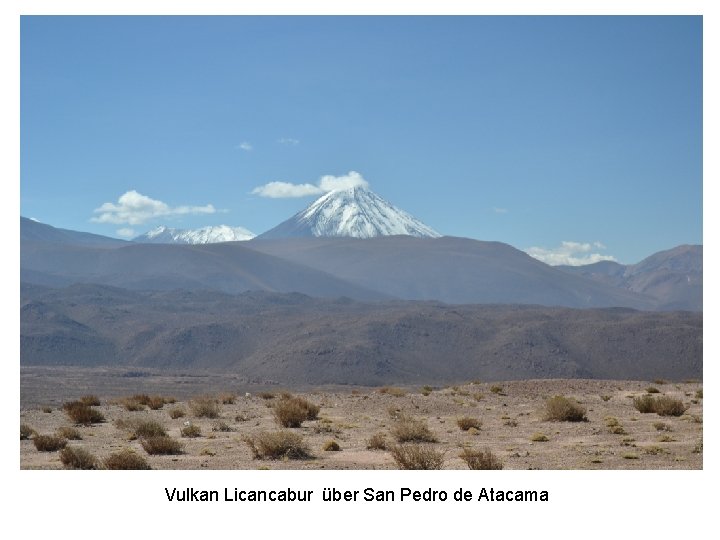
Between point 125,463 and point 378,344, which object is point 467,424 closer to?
point 125,463

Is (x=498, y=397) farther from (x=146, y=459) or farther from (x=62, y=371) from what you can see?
(x=62, y=371)

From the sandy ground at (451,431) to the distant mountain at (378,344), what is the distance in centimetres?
6027

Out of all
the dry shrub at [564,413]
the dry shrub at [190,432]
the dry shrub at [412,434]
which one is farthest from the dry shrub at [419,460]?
the dry shrub at [564,413]

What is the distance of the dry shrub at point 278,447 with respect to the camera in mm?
19844

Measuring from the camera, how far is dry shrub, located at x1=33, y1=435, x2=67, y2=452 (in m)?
21.5

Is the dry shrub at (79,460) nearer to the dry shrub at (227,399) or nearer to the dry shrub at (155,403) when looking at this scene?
the dry shrub at (155,403)

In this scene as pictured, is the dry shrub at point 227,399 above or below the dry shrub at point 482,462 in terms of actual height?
below

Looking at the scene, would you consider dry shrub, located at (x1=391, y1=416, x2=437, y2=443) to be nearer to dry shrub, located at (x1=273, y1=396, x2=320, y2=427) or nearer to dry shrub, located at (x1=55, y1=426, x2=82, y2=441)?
dry shrub, located at (x1=273, y1=396, x2=320, y2=427)

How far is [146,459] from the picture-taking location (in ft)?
64.3

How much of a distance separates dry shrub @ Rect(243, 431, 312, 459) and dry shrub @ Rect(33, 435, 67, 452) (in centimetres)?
526

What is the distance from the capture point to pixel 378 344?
4387 inches

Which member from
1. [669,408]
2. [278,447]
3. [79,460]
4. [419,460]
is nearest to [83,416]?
[79,460]

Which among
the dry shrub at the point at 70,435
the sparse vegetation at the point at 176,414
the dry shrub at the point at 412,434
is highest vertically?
the dry shrub at the point at 412,434

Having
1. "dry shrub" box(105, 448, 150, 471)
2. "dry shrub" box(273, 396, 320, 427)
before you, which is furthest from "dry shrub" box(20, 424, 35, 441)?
"dry shrub" box(105, 448, 150, 471)
